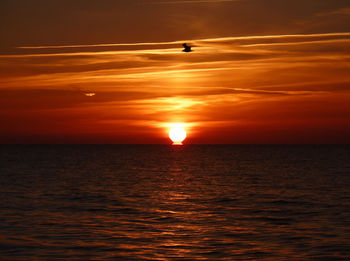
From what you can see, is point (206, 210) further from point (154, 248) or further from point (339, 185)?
point (339, 185)

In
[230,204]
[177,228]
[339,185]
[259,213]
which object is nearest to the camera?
[177,228]

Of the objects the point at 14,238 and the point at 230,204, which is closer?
the point at 14,238

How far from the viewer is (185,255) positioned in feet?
86.1

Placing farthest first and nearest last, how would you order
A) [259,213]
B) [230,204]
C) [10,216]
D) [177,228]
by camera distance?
[230,204] → [259,213] → [10,216] → [177,228]

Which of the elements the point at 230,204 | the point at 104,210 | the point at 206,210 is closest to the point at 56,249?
the point at 104,210

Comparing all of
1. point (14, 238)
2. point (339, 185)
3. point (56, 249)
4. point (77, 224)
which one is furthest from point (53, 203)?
point (339, 185)

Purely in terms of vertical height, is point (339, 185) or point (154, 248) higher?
point (339, 185)

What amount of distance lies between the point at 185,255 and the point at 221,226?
26.3 ft

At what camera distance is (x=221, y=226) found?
33906 mm

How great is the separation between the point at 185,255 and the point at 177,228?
6931mm

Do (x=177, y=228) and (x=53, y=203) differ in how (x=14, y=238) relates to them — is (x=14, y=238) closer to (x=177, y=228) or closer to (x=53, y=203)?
(x=177, y=228)

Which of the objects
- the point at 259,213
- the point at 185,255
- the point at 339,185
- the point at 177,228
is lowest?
the point at 185,255

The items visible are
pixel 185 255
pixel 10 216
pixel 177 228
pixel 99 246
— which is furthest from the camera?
pixel 10 216

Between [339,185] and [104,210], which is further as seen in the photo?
[339,185]
